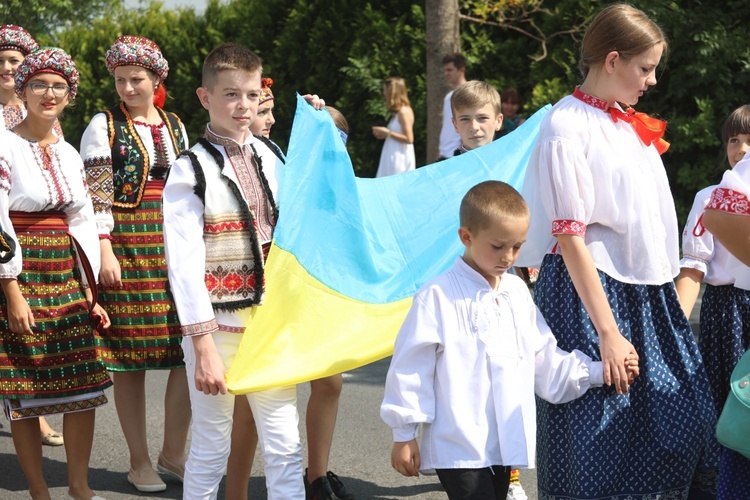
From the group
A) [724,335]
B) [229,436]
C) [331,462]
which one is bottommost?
[331,462]

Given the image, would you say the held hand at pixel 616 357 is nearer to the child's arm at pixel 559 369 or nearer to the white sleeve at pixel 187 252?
the child's arm at pixel 559 369

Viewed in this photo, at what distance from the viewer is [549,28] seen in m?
13.0

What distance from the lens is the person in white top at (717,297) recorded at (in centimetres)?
411

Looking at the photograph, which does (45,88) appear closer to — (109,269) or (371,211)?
(109,269)

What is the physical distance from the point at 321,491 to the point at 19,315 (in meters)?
1.55

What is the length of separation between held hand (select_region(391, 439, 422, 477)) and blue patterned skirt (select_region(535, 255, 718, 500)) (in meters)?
0.58

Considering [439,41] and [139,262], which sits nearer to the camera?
[139,262]

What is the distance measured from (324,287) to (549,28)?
968 centimetres

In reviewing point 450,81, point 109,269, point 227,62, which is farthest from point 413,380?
point 450,81

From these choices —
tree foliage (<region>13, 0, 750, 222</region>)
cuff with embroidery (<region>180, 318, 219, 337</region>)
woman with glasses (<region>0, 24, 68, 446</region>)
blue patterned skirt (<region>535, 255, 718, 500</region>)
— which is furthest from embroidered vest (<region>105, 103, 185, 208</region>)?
tree foliage (<region>13, 0, 750, 222</region>)

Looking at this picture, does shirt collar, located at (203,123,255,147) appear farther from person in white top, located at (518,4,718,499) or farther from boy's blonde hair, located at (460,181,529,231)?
person in white top, located at (518,4,718,499)

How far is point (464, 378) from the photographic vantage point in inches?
132

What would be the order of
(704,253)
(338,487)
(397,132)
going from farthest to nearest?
(397,132) → (338,487) → (704,253)

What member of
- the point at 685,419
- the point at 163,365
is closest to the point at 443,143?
the point at 163,365
